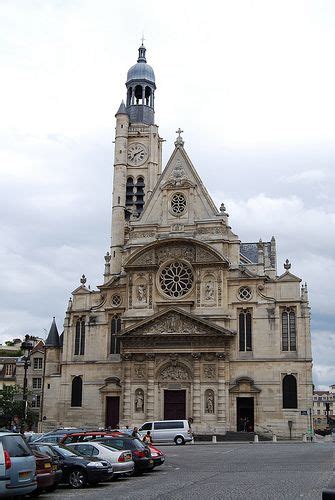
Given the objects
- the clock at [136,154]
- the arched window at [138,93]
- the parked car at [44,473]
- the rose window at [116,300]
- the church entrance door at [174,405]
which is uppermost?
the arched window at [138,93]

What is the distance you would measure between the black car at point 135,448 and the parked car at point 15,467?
22.1 ft

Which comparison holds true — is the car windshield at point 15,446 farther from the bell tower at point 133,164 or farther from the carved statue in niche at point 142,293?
the bell tower at point 133,164

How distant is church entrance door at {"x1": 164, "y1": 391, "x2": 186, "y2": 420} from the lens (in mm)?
48522

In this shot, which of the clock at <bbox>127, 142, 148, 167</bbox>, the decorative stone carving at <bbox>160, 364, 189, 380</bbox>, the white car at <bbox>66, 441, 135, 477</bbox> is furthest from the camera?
the clock at <bbox>127, 142, 148, 167</bbox>

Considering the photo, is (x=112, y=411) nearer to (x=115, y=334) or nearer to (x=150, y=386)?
(x=150, y=386)

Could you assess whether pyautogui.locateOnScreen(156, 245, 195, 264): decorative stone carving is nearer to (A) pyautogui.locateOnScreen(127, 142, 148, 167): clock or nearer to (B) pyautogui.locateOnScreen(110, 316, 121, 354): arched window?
(B) pyautogui.locateOnScreen(110, 316, 121, 354): arched window

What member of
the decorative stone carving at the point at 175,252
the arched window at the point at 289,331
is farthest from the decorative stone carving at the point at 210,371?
the decorative stone carving at the point at 175,252

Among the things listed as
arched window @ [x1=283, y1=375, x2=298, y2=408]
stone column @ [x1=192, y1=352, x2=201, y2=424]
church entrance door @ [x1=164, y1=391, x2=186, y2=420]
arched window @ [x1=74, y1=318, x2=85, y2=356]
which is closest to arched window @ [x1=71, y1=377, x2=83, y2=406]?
arched window @ [x1=74, y1=318, x2=85, y2=356]

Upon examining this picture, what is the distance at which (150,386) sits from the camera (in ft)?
160

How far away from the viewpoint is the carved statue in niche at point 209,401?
4747 cm

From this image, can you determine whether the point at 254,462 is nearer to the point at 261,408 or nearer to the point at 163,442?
the point at 163,442

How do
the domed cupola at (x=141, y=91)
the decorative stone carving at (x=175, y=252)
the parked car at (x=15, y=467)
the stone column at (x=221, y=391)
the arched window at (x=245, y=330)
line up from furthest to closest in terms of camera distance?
the domed cupola at (x=141, y=91)
the decorative stone carving at (x=175, y=252)
the arched window at (x=245, y=330)
the stone column at (x=221, y=391)
the parked car at (x=15, y=467)

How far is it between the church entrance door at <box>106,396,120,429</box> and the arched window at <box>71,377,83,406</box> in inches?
93.1

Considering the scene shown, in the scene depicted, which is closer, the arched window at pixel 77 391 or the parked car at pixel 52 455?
the parked car at pixel 52 455
